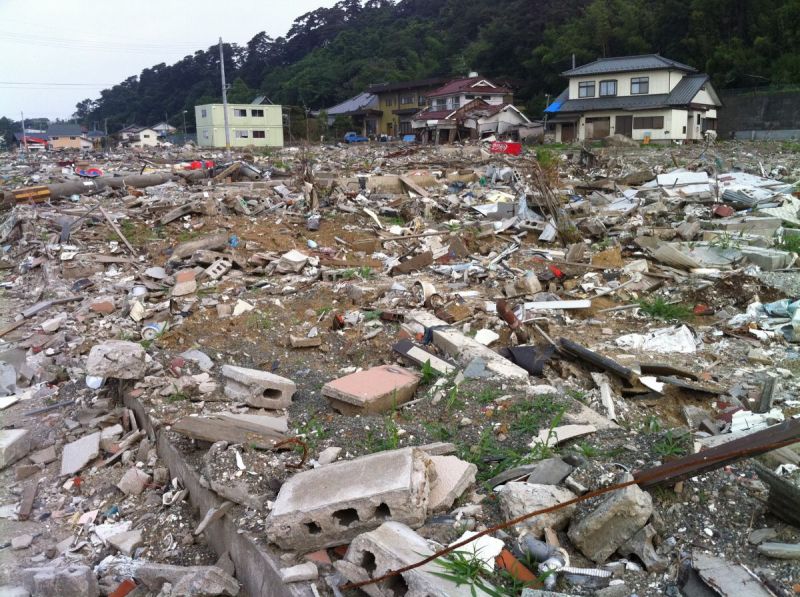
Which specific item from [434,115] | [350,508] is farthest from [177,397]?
[434,115]

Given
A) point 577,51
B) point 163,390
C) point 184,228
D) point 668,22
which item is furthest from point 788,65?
point 163,390

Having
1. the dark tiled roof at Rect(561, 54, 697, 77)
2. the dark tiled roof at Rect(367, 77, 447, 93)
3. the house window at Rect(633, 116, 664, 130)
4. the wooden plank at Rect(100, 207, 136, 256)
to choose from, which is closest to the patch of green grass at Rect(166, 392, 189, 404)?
the wooden plank at Rect(100, 207, 136, 256)

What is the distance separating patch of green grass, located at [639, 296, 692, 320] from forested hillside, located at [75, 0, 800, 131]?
32465mm

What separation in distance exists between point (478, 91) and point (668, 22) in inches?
465

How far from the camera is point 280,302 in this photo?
7488 mm

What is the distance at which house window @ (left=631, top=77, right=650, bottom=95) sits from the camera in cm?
3372

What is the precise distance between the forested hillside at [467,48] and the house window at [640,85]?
5.02 meters

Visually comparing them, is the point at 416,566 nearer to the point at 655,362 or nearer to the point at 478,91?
the point at 655,362

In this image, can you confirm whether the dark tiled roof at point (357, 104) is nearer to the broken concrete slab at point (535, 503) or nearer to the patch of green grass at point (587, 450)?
the patch of green grass at point (587, 450)

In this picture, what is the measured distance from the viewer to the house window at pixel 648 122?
32781 mm

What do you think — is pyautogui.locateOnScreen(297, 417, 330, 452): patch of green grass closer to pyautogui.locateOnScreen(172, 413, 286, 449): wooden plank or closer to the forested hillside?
pyautogui.locateOnScreen(172, 413, 286, 449): wooden plank

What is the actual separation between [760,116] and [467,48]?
29249mm

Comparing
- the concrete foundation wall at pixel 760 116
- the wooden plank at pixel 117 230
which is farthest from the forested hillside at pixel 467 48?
the wooden plank at pixel 117 230

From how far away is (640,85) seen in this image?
1335 inches
